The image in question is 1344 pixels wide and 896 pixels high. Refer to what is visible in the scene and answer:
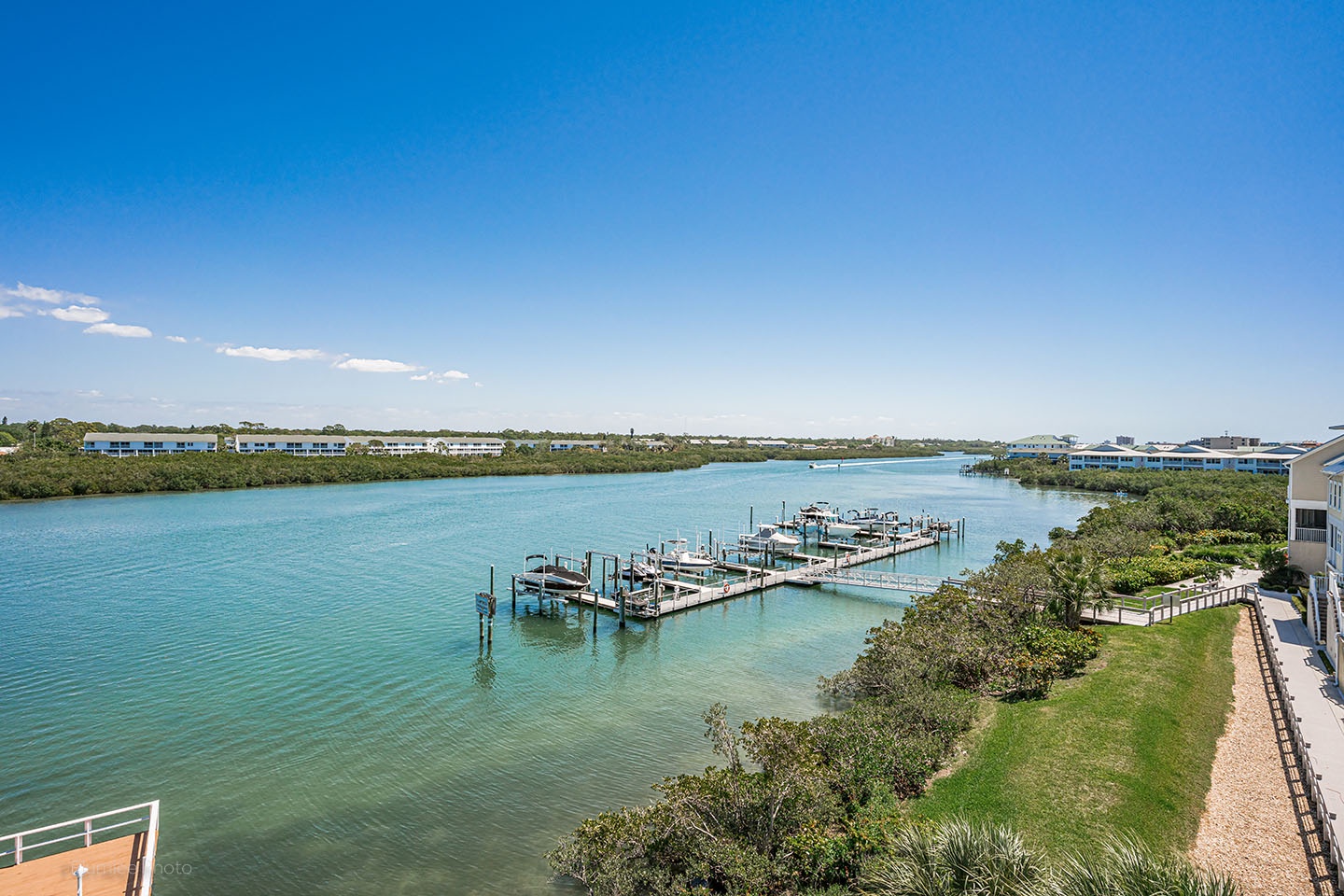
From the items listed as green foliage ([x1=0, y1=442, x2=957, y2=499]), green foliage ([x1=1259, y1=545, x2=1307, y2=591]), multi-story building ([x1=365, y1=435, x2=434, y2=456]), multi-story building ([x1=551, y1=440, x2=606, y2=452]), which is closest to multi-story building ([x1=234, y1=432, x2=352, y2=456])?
multi-story building ([x1=365, y1=435, x2=434, y2=456])

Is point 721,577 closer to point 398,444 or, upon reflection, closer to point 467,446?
point 398,444

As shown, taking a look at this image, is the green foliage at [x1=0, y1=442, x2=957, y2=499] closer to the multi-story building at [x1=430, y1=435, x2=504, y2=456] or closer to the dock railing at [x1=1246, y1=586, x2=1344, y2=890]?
the multi-story building at [x1=430, y1=435, x2=504, y2=456]

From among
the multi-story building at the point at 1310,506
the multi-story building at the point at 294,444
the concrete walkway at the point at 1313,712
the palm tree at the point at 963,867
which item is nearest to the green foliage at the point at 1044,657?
the concrete walkway at the point at 1313,712

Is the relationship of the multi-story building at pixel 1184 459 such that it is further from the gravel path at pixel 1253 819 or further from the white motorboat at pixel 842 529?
the gravel path at pixel 1253 819

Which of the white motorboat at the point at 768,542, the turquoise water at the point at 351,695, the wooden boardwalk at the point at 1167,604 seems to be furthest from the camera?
the white motorboat at the point at 768,542

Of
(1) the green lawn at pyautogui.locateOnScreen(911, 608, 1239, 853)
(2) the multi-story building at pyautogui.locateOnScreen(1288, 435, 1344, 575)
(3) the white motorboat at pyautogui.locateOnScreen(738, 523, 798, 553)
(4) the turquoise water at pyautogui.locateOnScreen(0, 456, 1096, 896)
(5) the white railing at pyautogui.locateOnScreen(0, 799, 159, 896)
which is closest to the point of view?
(5) the white railing at pyautogui.locateOnScreen(0, 799, 159, 896)
